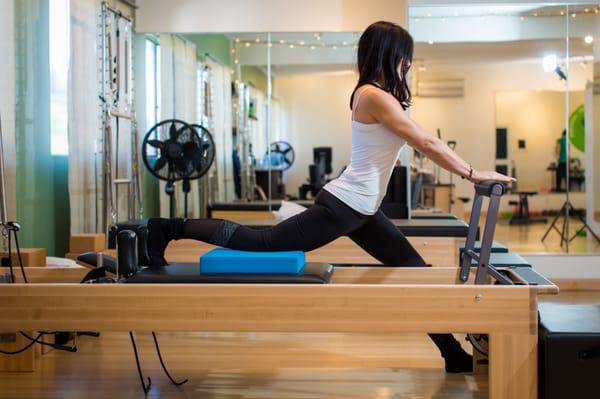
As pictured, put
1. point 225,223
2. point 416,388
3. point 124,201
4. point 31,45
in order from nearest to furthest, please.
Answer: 1. point 225,223
2. point 416,388
3. point 31,45
4. point 124,201

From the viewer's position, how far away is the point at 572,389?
7.32ft

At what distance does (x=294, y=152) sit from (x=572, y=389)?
194 inches

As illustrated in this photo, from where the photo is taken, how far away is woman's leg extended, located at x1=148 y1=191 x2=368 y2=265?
8.76 feet

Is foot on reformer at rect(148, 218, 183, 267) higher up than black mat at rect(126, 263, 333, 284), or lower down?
higher up

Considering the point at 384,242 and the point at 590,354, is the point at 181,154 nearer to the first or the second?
the point at 384,242

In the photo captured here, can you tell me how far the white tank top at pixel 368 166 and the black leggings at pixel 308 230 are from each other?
0.04 metres

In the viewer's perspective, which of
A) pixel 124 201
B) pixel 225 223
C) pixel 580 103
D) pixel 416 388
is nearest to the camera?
pixel 225 223

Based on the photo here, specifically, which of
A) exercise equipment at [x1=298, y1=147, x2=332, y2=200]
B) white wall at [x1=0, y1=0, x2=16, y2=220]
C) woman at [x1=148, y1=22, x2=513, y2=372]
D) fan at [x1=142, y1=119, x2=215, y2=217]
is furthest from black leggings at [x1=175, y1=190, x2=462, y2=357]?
exercise equipment at [x1=298, y1=147, x2=332, y2=200]

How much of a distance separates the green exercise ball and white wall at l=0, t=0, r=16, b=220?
14.4ft

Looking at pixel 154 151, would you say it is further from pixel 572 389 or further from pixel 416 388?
pixel 572 389

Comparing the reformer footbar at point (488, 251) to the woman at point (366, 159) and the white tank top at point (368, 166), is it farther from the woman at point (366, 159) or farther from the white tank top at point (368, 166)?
the white tank top at point (368, 166)

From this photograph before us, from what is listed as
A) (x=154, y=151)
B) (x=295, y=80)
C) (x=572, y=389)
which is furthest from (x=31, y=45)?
(x=572, y=389)

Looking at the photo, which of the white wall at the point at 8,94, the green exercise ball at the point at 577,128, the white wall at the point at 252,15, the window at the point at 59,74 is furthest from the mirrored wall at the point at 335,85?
the white wall at the point at 8,94

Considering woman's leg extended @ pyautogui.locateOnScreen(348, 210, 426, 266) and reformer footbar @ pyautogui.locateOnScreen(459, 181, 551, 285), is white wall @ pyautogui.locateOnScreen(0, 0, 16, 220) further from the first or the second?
reformer footbar @ pyautogui.locateOnScreen(459, 181, 551, 285)
